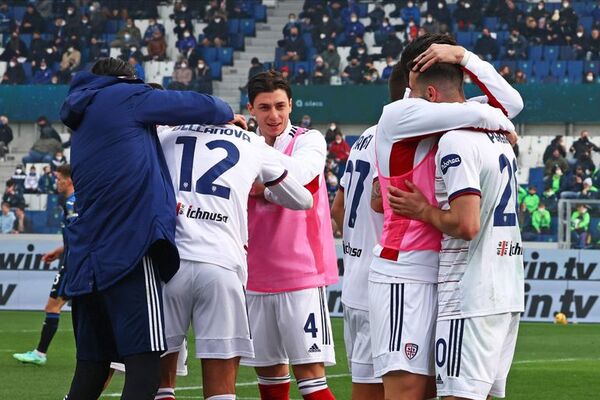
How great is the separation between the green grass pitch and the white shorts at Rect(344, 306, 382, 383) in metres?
3.39

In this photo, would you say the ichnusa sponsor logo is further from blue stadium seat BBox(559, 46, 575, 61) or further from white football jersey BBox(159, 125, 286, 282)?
blue stadium seat BBox(559, 46, 575, 61)

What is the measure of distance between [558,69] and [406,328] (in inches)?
1095

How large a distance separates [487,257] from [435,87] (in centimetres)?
76

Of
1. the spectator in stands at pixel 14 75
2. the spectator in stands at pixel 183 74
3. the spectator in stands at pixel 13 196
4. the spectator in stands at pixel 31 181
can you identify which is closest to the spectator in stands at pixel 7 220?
the spectator in stands at pixel 13 196

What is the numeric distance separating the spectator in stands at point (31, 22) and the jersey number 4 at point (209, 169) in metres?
31.2

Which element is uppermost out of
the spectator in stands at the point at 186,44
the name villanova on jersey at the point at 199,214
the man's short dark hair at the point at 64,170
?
the spectator in stands at the point at 186,44

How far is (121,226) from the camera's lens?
568cm

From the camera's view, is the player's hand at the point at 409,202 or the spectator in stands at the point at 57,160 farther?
the spectator in stands at the point at 57,160

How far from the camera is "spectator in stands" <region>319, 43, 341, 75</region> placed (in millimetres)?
33162

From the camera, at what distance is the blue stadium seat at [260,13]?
3688 centimetres

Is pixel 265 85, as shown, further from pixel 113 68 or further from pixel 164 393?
pixel 164 393

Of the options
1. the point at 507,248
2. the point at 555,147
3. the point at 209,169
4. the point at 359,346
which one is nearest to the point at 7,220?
the point at 555,147

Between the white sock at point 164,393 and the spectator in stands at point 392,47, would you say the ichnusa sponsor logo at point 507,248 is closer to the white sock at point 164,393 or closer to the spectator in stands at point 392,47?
the white sock at point 164,393

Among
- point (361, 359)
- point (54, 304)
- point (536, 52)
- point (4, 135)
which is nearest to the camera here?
point (361, 359)
